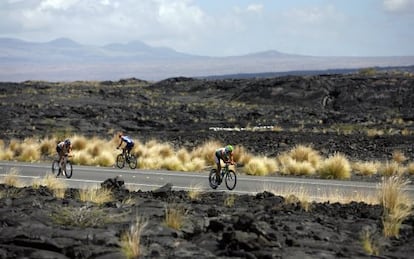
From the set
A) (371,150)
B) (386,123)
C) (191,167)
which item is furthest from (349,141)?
(386,123)

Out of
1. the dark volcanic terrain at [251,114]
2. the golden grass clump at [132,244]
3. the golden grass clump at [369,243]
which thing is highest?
the dark volcanic terrain at [251,114]

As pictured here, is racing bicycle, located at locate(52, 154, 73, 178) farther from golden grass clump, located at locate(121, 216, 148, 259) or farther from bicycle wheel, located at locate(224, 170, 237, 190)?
golden grass clump, located at locate(121, 216, 148, 259)

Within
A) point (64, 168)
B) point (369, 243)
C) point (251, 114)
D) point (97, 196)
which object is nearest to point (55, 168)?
point (64, 168)

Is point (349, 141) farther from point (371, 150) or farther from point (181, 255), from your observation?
point (181, 255)

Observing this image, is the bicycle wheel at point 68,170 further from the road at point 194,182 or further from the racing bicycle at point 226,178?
the racing bicycle at point 226,178

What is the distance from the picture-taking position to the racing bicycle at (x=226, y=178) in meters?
19.0

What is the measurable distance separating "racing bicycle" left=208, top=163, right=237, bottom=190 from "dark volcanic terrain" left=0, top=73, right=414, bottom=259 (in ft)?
11.0

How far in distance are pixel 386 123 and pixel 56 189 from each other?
141 ft

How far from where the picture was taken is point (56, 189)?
14609 millimetres

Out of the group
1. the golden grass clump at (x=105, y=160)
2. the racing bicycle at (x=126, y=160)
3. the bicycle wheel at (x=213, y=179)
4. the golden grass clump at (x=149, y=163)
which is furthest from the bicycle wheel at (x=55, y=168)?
the bicycle wheel at (x=213, y=179)

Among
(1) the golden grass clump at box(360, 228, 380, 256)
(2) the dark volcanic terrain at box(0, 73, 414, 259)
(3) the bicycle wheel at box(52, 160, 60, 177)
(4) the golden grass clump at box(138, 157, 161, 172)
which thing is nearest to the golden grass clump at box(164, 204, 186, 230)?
(2) the dark volcanic terrain at box(0, 73, 414, 259)

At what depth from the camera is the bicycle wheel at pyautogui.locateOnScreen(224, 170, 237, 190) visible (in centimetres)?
1905

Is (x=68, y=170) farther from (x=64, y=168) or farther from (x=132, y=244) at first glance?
(x=132, y=244)

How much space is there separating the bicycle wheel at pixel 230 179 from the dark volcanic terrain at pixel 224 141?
3390mm
